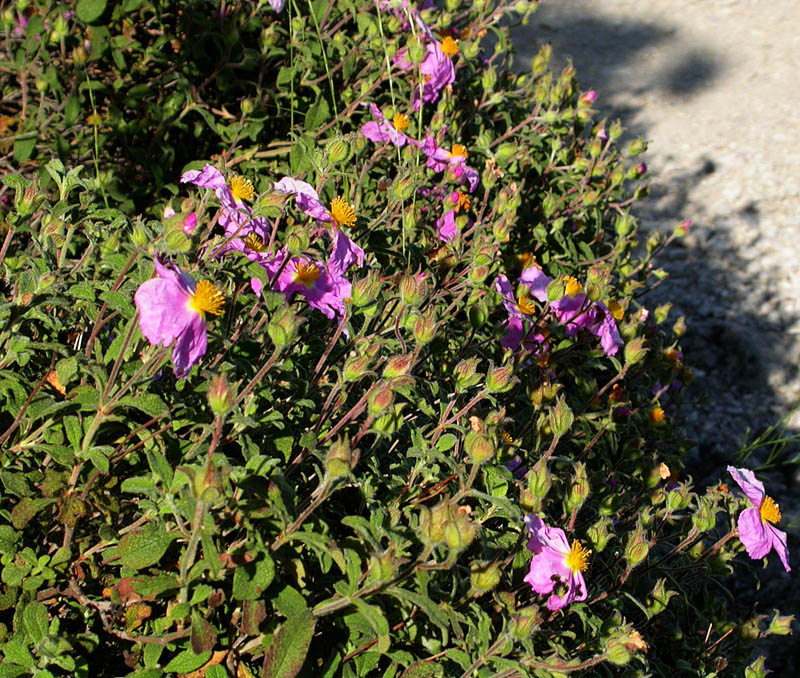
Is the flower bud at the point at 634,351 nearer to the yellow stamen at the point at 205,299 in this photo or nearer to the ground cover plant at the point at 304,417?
the ground cover plant at the point at 304,417

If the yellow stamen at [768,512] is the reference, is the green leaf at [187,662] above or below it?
above

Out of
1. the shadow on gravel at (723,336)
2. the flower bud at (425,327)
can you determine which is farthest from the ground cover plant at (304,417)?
the shadow on gravel at (723,336)

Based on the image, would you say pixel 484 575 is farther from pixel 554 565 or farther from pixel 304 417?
pixel 304 417

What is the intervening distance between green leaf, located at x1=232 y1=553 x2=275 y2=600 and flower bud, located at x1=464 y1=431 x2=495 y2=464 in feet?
1.09

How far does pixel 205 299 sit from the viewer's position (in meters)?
1.17

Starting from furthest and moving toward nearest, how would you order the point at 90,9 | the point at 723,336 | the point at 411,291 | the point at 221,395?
1. the point at 723,336
2. the point at 90,9
3. the point at 411,291
4. the point at 221,395

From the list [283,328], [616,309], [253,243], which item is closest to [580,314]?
[616,309]

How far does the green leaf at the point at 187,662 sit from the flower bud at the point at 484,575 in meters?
0.38

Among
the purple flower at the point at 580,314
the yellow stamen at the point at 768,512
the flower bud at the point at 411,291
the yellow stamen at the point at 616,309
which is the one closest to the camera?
the flower bud at the point at 411,291

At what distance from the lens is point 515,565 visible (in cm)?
138

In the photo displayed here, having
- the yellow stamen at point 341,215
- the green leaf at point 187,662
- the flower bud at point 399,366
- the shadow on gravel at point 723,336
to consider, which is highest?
the yellow stamen at point 341,215

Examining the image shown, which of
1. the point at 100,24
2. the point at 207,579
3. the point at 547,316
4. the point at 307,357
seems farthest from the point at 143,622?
the point at 100,24

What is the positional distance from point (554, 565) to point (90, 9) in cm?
166

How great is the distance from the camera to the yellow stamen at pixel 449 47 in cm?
232
